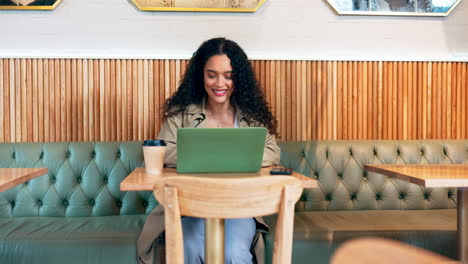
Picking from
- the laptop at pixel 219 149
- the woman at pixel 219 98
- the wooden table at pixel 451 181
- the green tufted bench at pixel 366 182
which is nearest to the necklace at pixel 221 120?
the woman at pixel 219 98

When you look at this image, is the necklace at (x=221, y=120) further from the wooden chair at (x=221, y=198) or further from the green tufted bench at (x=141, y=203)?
the wooden chair at (x=221, y=198)

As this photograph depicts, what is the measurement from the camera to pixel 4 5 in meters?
2.90

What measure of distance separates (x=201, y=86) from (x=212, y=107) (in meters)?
0.18

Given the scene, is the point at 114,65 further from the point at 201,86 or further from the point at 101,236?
the point at 101,236

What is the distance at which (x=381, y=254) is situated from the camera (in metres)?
0.55

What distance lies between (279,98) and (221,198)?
205 cm

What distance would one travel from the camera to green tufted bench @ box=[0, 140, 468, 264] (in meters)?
2.04

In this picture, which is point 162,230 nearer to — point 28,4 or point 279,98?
point 279,98

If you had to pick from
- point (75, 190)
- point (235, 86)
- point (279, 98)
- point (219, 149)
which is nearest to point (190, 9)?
point (235, 86)

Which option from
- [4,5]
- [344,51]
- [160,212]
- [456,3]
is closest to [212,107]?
[160,212]

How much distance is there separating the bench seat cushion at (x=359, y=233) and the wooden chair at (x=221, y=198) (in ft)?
3.23

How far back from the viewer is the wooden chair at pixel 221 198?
1104 mm

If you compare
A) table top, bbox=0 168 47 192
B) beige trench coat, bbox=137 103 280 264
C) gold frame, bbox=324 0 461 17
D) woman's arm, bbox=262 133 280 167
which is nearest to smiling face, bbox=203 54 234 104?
beige trench coat, bbox=137 103 280 264

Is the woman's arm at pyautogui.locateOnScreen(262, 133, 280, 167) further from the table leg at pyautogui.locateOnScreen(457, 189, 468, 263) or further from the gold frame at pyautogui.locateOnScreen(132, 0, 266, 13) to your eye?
the gold frame at pyautogui.locateOnScreen(132, 0, 266, 13)
